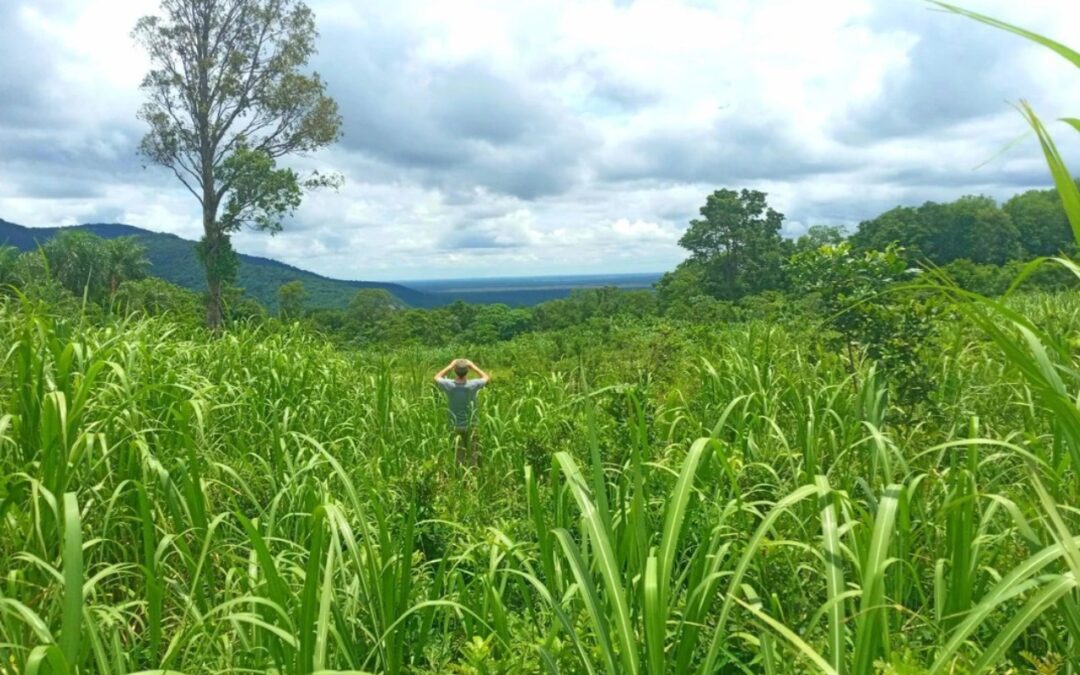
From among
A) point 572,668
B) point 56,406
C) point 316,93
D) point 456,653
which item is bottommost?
point 456,653

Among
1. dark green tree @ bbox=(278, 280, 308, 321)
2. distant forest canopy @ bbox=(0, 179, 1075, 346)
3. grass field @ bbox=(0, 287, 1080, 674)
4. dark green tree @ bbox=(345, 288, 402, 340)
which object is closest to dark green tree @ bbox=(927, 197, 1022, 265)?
distant forest canopy @ bbox=(0, 179, 1075, 346)

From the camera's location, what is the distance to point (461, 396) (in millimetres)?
5012

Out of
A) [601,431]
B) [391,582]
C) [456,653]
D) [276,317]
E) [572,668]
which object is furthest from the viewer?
[276,317]

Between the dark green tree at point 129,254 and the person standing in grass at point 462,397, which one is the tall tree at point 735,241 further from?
the person standing in grass at point 462,397

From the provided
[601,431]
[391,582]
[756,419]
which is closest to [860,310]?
[756,419]

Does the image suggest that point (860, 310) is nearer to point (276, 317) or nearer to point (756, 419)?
point (756, 419)

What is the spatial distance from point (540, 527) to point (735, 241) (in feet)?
110

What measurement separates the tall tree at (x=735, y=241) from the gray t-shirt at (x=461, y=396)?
92.2 ft

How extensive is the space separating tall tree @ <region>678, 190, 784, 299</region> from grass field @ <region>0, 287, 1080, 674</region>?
29.2 metres

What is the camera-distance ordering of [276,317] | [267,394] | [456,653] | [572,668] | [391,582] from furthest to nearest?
1. [276,317]
2. [267,394]
3. [456,653]
4. [391,582]
5. [572,668]

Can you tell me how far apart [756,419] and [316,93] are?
51.0 feet

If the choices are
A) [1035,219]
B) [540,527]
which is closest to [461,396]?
[540,527]

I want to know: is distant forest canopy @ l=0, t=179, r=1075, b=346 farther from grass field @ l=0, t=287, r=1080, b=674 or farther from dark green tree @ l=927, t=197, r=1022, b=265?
grass field @ l=0, t=287, r=1080, b=674

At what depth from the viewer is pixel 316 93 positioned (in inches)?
647
